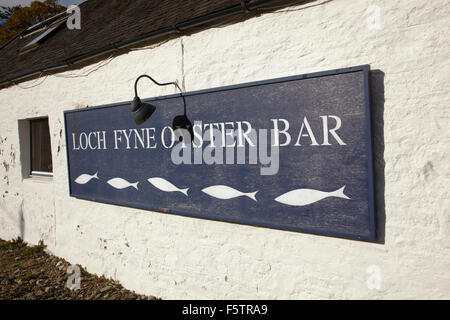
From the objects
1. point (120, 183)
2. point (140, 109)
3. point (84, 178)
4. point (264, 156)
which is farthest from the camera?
point (84, 178)

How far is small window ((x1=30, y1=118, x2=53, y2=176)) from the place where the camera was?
6500mm

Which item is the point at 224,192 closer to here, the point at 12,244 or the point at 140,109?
the point at 140,109

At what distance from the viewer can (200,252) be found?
12.3 feet

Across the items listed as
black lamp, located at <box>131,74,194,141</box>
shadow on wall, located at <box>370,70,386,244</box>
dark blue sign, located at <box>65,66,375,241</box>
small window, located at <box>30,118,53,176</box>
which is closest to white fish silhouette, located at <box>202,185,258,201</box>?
dark blue sign, located at <box>65,66,375,241</box>

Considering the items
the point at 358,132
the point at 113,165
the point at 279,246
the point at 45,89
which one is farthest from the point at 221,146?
the point at 45,89

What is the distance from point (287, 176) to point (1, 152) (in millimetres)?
6803

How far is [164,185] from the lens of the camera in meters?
3.99

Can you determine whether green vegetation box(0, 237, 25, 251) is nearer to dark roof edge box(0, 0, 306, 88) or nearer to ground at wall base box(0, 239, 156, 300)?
ground at wall base box(0, 239, 156, 300)

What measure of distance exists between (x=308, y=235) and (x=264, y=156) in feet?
2.62

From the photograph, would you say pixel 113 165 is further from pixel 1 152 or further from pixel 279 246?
pixel 1 152

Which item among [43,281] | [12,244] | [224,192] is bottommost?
[43,281]

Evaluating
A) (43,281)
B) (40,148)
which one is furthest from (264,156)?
(40,148)

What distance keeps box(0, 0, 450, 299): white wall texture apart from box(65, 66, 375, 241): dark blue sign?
5.5 inches

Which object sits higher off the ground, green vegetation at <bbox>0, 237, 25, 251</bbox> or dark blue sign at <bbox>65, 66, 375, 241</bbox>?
dark blue sign at <bbox>65, 66, 375, 241</bbox>
